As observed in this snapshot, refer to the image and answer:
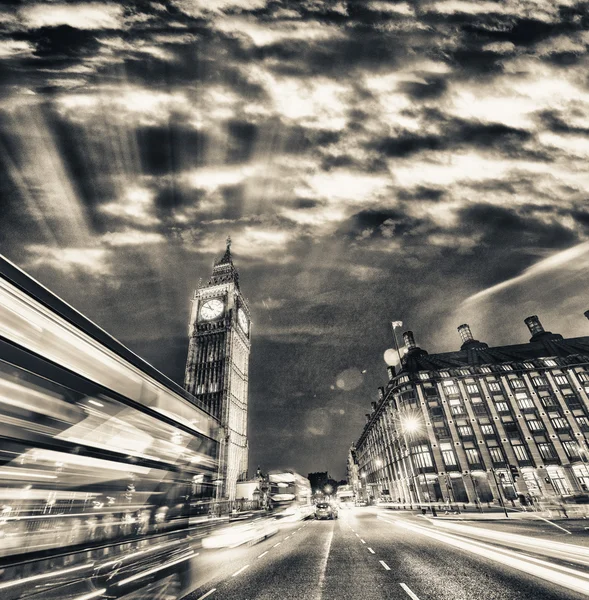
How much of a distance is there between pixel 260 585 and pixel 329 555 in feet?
18.0

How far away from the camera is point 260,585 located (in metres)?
8.51

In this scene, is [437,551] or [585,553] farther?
[437,551]

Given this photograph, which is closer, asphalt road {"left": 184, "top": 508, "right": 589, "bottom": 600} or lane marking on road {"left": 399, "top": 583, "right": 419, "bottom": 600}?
lane marking on road {"left": 399, "top": 583, "right": 419, "bottom": 600}

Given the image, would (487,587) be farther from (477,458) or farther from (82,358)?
(477,458)

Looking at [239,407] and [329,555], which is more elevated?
[239,407]

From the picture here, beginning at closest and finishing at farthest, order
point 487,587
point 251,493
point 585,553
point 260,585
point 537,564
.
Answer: point 487,587
point 260,585
point 537,564
point 585,553
point 251,493

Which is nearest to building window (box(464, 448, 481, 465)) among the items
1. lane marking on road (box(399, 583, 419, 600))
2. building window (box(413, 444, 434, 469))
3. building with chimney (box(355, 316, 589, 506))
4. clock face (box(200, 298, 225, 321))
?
building with chimney (box(355, 316, 589, 506))

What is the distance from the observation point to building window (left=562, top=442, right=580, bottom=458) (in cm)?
5044

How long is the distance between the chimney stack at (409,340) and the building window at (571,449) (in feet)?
105

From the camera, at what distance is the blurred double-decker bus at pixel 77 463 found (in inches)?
332

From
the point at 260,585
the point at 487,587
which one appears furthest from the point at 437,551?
the point at 260,585

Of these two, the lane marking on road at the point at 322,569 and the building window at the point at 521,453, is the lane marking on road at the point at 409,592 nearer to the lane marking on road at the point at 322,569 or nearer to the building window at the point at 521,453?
the lane marking on road at the point at 322,569

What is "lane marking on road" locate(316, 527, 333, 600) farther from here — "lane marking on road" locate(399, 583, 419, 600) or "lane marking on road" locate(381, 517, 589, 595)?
"lane marking on road" locate(381, 517, 589, 595)

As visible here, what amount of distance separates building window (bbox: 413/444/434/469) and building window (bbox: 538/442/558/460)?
1828 centimetres
